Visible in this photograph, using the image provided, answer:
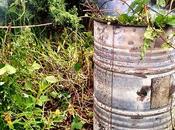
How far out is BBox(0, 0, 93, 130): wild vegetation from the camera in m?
2.58

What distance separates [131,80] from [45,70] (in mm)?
1058

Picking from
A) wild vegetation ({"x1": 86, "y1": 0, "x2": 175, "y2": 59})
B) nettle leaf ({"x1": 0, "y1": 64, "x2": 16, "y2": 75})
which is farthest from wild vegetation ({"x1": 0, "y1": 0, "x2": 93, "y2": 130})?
wild vegetation ({"x1": 86, "y1": 0, "x2": 175, "y2": 59})

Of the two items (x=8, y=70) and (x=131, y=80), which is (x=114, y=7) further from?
(x=8, y=70)

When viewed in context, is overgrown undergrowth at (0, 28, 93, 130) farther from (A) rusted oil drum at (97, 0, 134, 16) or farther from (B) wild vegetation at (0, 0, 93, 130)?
(A) rusted oil drum at (97, 0, 134, 16)

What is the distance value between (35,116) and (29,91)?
0.91 ft

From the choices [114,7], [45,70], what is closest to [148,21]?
Answer: [114,7]

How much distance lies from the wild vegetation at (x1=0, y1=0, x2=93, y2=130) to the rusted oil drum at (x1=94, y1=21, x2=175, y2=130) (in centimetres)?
40

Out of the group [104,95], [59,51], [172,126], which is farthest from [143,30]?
[59,51]

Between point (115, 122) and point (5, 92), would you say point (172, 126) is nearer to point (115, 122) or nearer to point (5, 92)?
point (115, 122)

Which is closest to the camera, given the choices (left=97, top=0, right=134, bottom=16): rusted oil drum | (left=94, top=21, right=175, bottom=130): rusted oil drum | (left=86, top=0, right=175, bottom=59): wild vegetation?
(left=86, top=0, right=175, bottom=59): wild vegetation

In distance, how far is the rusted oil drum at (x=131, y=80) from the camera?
7.22ft

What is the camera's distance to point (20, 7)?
327 cm

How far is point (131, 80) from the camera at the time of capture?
7.43ft

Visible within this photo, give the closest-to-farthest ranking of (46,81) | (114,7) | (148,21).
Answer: (148,21), (46,81), (114,7)
